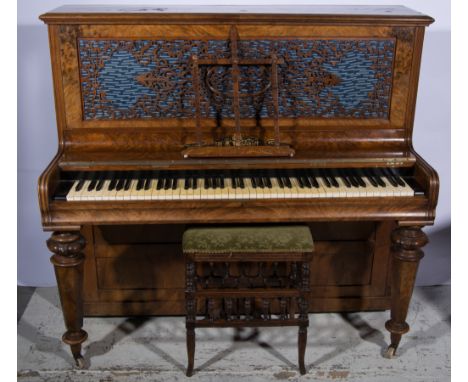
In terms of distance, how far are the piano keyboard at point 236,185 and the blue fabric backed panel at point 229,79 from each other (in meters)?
0.26

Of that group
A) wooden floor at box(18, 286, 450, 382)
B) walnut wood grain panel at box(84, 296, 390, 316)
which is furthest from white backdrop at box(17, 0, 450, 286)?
walnut wood grain panel at box(84, 296, 390, 316)

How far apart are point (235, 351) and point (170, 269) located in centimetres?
51

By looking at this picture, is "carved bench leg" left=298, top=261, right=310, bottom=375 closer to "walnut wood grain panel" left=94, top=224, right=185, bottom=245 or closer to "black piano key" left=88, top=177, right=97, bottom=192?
"walnut wood grain panel" left=94, top=224, right=185, bottom=245

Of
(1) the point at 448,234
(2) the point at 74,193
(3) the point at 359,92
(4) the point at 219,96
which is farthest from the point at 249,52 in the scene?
(1) the point at 448,234

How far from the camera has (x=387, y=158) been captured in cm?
266

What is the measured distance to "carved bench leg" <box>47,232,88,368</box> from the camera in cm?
252

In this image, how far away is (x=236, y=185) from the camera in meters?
2.56

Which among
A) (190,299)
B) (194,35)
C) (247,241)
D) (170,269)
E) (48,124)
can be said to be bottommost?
(170,269)

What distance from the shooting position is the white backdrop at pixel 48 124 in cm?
305

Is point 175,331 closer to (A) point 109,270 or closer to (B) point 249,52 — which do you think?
(A) point 109,270

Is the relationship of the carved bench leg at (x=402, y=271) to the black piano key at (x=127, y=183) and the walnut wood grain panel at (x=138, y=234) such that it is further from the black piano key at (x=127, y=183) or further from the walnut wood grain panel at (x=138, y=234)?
the black piano key at (x=127, y=183)

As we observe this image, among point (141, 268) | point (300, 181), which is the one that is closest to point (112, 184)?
point (141, 268)

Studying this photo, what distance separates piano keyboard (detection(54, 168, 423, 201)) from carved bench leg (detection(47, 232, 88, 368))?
0.62 ft

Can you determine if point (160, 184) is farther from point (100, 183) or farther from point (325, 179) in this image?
point (325, 179)
